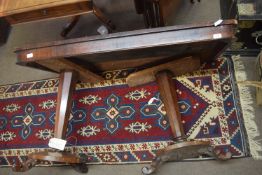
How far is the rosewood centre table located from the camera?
4.42 ft

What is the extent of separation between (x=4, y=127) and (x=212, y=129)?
149 centimetres

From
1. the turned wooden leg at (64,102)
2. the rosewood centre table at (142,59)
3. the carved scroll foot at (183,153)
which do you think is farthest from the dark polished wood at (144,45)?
the carved scroll foot at (183,153)

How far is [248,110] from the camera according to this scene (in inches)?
68.8

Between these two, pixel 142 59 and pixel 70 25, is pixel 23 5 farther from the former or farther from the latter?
pixel 142 59

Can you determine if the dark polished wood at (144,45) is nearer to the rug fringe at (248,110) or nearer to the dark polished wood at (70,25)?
the rug fringe at (248,110)

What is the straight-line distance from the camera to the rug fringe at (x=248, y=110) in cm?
166

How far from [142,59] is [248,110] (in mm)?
714

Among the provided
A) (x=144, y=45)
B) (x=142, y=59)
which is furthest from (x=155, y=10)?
(x=144, y=45)

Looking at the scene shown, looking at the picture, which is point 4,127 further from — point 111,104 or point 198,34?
point 198,34

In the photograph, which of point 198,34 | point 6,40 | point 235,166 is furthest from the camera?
point 6,40

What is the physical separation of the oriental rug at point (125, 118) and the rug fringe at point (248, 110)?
0.03 m

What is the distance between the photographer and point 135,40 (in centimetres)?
139

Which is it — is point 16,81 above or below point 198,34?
above

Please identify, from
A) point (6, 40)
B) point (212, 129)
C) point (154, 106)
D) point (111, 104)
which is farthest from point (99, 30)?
point (212, 129)
